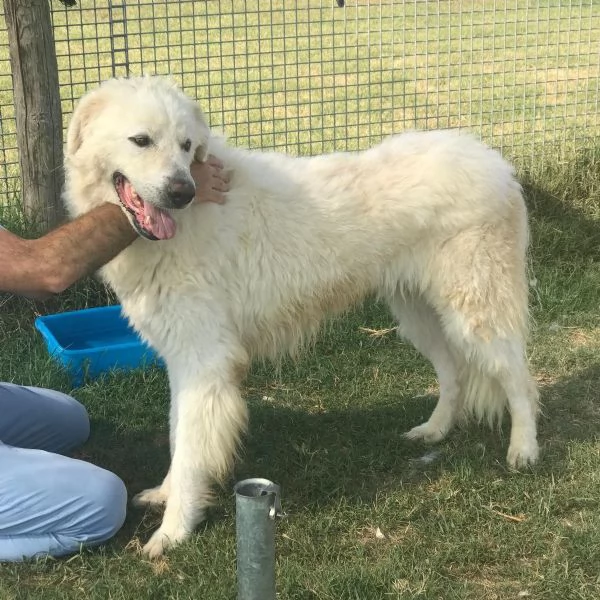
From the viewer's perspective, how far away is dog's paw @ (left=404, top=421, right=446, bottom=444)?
3.99 m

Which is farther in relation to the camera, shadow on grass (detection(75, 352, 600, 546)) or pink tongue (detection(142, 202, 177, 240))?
shadow on grass (detection(75, 352, 600, 546))

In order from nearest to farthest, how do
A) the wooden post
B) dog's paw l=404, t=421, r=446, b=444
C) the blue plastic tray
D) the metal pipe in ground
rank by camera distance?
the metal pipe in ground < dog's paw l=404, t=421, r=446, b=444 < the blue plastic tray < the wooden post

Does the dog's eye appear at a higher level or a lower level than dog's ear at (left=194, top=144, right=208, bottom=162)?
higher

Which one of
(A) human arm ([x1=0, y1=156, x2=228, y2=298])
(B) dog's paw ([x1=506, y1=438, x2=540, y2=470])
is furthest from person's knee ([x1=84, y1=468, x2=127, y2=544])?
(B) dog's paw ([x1=506, y1=438, x2=540, y2=470])

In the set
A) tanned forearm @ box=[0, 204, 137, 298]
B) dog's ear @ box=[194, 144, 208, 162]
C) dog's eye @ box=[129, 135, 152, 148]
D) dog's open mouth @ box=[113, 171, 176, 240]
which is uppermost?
dog's eye @ box=[129, 135, 152, 148]

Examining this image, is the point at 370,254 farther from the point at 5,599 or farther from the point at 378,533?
the point at 5,599

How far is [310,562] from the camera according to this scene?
3.08 metres

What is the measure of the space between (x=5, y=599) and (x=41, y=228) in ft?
8.31

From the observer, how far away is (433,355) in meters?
4.10

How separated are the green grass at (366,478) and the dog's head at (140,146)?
4.07 feet

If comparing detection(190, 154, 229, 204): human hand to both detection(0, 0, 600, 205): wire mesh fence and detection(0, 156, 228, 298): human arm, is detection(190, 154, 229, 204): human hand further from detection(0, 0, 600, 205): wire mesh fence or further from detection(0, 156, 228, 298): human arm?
detection(0, 0, 600, 205): wire mesh fence

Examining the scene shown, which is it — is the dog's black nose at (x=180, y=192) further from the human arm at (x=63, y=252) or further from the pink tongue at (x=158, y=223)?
the human arm at (x=63, y=252)

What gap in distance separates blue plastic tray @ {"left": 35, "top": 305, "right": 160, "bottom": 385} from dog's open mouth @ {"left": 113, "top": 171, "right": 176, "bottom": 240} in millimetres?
1532

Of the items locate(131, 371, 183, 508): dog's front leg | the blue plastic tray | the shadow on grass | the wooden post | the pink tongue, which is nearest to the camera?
the pink tongue
